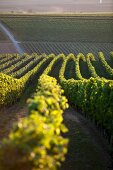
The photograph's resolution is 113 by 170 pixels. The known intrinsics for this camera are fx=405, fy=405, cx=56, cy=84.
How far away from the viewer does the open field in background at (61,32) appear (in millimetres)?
90137

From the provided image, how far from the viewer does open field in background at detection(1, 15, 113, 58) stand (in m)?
90.1

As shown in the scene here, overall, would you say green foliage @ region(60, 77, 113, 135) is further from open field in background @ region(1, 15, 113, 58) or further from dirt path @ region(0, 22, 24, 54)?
dirt path @ region(0, 22, 24, 54)

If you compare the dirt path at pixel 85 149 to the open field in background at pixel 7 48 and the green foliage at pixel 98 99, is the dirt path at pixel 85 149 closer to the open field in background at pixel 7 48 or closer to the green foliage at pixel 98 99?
the green foliage at pixel 98 99

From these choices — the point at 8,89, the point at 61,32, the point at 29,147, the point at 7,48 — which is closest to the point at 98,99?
the point at 8,89

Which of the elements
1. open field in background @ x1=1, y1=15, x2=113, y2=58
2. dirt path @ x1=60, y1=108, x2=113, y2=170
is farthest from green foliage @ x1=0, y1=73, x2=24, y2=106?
open field in background @ x1=1, y1=15, x2=113, y2=58

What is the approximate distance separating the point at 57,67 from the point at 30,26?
37802mm

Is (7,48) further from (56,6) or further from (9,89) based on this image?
(9,89)

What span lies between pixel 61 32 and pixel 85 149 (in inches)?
3060

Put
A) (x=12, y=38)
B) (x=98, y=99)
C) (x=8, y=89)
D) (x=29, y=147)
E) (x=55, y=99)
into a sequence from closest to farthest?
(x=29, y=147) < (x=55, y=99) < (x=98, y=99) < (x=8, y=89) < (x=12, y=38)

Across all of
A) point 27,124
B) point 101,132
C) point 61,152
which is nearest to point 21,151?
point 27,124

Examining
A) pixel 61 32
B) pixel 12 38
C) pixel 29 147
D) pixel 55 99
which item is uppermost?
pixel 61 32

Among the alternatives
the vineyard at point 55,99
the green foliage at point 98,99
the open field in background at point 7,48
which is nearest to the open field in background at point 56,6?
the vineyard at point 55,99

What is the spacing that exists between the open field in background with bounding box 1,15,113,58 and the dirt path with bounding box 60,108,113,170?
63136mm

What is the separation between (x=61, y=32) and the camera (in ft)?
316
